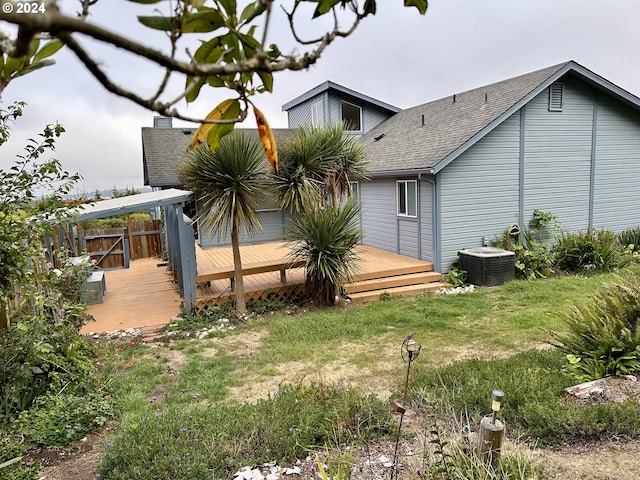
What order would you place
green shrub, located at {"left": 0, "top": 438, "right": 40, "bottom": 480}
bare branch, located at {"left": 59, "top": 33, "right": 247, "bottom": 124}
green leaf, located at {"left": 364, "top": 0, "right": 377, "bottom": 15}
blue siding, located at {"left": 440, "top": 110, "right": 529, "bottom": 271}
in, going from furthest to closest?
blue siding, located at {"left": 440, "top": 110, "right": 529, "bottom": 271} → green shrub, located at {"left": 0, "top": 438, "right": 40, "bottom": 480} → green leaf, located at {"left": 364, "top": 0, "right": 377, "bottom": 15} → bare branch, located at {"left": 59, "top": 33, "right": 247, "bottom": 124}

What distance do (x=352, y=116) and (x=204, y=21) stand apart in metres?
16.2

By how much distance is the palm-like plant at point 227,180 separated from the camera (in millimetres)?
6957

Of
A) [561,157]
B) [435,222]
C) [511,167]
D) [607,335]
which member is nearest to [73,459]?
[607,335]

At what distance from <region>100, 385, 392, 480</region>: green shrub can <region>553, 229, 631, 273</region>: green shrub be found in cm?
858

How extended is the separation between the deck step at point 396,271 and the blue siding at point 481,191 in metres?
0.36

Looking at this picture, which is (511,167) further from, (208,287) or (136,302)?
(136,302)

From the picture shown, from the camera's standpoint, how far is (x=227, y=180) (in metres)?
7.07

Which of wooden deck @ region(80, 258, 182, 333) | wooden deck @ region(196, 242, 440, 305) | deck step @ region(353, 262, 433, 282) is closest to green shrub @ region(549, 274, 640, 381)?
wooden deck @ region(196, 242, 440, 305)

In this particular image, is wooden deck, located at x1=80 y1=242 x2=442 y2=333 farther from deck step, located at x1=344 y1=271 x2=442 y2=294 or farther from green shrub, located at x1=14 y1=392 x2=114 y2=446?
green shrub, located at x1=14 y1=392 x2=114 y2=446

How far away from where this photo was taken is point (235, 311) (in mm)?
7762

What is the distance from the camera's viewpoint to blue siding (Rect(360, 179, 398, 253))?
11.5 meters

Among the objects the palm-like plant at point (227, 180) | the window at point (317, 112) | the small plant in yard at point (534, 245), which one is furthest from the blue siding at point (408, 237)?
the window at point (317, 112)

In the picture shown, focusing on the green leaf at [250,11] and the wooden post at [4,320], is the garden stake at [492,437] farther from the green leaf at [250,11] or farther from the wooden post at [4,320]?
the wooden post at [4,320]

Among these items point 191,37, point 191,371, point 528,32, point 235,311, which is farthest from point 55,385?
point 528,32
